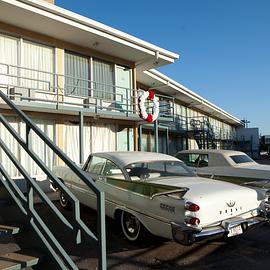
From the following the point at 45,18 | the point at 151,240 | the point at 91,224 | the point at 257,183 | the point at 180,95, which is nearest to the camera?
the point at 151,240

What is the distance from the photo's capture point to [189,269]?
529 cm

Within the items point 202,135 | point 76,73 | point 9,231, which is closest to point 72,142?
point 76,73

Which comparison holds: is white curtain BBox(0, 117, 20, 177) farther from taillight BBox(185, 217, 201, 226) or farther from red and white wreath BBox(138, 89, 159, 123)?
taillight BBox(185, 217, 201, 226)

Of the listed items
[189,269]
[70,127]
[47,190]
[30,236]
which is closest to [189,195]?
[189,269]

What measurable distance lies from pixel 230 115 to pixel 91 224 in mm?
36273

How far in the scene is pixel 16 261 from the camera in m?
3.32

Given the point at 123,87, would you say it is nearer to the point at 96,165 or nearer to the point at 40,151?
the point at 40,151

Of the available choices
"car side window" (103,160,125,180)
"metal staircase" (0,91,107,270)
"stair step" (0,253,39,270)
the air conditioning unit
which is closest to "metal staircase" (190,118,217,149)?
the air conditioning unit

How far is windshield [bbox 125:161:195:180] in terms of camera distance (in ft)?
23.6

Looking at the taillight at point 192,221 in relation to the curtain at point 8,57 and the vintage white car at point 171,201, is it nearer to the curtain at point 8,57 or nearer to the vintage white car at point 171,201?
the vintage white car at point 171,201

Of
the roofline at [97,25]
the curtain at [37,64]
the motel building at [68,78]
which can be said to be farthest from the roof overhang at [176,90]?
the curtain at [37,64]

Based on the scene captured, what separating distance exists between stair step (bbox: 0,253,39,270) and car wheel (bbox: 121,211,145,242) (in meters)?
2.94

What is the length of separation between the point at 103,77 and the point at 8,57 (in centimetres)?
450

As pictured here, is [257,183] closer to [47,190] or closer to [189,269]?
[189,269]
